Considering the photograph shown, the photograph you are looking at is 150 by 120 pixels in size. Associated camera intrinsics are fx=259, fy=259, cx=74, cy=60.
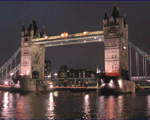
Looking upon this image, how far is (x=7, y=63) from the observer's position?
246ft

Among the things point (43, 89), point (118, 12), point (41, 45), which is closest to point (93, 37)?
point (118, 12)

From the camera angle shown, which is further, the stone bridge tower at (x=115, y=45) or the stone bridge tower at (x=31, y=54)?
the stone bridge tower at (x=31, y=54)

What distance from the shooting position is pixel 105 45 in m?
56.9

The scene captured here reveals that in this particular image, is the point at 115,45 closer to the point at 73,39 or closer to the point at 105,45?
the point at 105,45

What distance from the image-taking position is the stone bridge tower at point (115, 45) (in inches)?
2172

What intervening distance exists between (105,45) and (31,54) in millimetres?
22050

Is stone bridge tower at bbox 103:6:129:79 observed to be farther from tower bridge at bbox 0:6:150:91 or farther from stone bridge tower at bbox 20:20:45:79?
stone bridge tower at bbox 20:20:45:79

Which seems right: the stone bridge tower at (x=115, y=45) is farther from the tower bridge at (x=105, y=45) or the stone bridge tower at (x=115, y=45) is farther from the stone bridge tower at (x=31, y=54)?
the stone bridge tower at (x=31, y=54)

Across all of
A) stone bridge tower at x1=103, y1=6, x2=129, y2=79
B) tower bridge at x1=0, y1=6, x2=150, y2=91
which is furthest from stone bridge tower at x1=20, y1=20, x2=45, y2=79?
stone bridge tower at x1=103, y1=6, x2=129, y2=79

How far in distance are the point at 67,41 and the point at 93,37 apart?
9.17m

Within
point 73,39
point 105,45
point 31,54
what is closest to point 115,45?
point 105,45

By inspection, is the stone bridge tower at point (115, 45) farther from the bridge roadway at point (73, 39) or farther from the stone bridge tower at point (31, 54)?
the stone bridge tower at point (31, 54)

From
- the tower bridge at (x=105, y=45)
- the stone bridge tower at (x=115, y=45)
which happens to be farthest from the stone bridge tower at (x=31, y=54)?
the stone bridge tower at (x=115, y=45)

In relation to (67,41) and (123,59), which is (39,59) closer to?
(67,41)
